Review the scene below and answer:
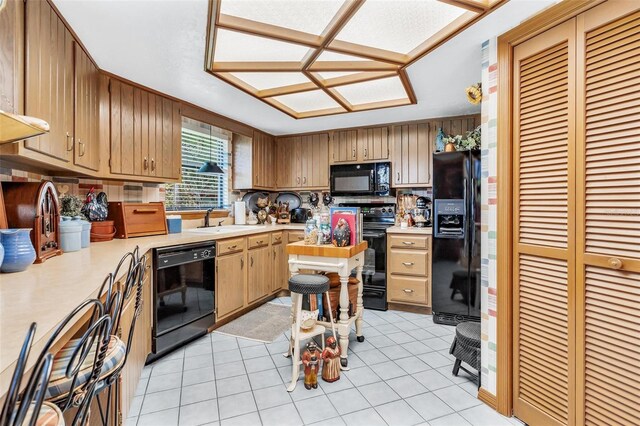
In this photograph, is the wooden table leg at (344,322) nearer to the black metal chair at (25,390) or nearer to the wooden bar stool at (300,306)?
the wooden bar stool at (300,306)

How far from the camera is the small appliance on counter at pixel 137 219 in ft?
8.13

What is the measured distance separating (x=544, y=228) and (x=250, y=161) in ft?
10.9

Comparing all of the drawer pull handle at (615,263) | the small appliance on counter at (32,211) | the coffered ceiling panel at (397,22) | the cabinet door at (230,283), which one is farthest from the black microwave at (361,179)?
the small appliance on counter at (32,211)

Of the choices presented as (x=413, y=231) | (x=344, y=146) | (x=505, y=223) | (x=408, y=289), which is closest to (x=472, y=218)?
(x=413, y=231)

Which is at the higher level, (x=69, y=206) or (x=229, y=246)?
(x=69, y=206)

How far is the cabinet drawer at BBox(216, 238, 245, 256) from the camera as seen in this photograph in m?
2.91

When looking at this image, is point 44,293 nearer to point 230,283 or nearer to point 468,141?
point 230,283

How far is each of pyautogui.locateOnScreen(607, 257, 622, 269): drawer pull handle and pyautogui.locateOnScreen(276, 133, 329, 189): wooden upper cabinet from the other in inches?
127

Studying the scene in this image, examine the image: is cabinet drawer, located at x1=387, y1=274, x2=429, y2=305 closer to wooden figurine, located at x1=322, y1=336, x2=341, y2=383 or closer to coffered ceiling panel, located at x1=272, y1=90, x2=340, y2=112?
wooden figurine, located at x1=322, y1=336, x2=341, y2=383

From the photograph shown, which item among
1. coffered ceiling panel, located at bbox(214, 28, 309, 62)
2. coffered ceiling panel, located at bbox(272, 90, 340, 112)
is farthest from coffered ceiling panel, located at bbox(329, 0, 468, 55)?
coffered ceiling panel, located at bbox(272, 90, 340, 112)

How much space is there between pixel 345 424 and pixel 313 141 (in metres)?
3.48

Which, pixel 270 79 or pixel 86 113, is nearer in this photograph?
pixel 86 113

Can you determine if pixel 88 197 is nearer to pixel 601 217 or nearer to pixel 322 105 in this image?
pixel 322 105

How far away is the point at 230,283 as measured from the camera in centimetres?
308
